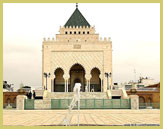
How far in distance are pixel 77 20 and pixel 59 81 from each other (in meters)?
8.55

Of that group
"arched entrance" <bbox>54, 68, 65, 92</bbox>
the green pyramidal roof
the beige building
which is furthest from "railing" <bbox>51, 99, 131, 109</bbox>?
the green pyramidal roof

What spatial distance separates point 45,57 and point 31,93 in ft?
27.3

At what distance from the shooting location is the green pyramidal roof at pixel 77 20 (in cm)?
4321

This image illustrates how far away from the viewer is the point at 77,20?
4366 centimetres

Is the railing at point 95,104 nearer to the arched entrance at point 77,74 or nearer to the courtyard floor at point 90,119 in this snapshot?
the courtyard floor at point 90,119

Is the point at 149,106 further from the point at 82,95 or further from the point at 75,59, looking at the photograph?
the point at 75,59

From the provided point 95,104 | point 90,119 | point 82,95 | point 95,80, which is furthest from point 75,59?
point 90,119

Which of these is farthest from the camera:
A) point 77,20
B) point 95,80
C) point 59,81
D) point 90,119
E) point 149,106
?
point 77,20

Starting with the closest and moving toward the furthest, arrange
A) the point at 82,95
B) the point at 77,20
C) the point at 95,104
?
the point at 95,104 → the point at 82,95 → the point at 77,20

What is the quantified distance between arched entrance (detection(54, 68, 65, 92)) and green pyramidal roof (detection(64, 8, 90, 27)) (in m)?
6.31

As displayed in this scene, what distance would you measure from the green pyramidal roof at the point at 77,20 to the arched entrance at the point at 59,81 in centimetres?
631

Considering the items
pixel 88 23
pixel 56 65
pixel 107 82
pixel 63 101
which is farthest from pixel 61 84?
pixel 63 101

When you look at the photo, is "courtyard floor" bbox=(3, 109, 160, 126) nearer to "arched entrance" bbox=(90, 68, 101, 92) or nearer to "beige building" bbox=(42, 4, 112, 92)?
"beige building" bbox=(42, 4, 112, 92)

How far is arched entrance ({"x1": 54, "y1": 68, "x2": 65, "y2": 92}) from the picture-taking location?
135 feet
